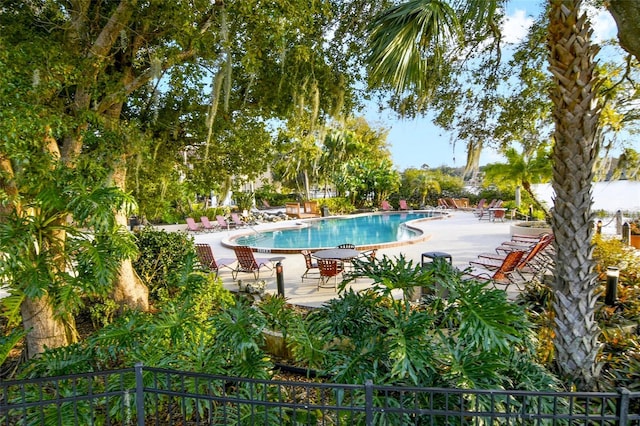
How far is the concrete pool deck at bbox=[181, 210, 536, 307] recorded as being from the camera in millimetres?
6736

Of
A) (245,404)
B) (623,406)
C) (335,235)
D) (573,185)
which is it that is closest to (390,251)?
(335,235)

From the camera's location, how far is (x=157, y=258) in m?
5.95

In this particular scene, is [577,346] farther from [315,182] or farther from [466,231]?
[315,182]

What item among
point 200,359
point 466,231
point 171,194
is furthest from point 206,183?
point 466,231

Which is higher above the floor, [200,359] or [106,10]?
[106,10]

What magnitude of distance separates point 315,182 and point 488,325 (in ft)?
81.3

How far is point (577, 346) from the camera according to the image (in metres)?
3.10

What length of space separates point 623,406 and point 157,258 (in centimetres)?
590

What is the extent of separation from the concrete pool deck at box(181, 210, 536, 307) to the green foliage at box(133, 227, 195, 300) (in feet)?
4.71

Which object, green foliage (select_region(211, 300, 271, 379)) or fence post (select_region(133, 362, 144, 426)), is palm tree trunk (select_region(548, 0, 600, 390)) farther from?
fence post (select_region(133, 362, 144, 426))

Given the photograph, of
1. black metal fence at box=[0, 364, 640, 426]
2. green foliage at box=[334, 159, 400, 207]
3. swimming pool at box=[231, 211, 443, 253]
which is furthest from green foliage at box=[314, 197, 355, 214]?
black metal fence at box=[0, 364, 640, 426]

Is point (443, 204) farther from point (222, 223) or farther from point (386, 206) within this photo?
point (222, 223)

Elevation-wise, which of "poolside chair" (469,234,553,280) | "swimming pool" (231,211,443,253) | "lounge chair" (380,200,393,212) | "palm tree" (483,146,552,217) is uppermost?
"palm tree" (483,146,552,217)

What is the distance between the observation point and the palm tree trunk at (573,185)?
288 centimetres
